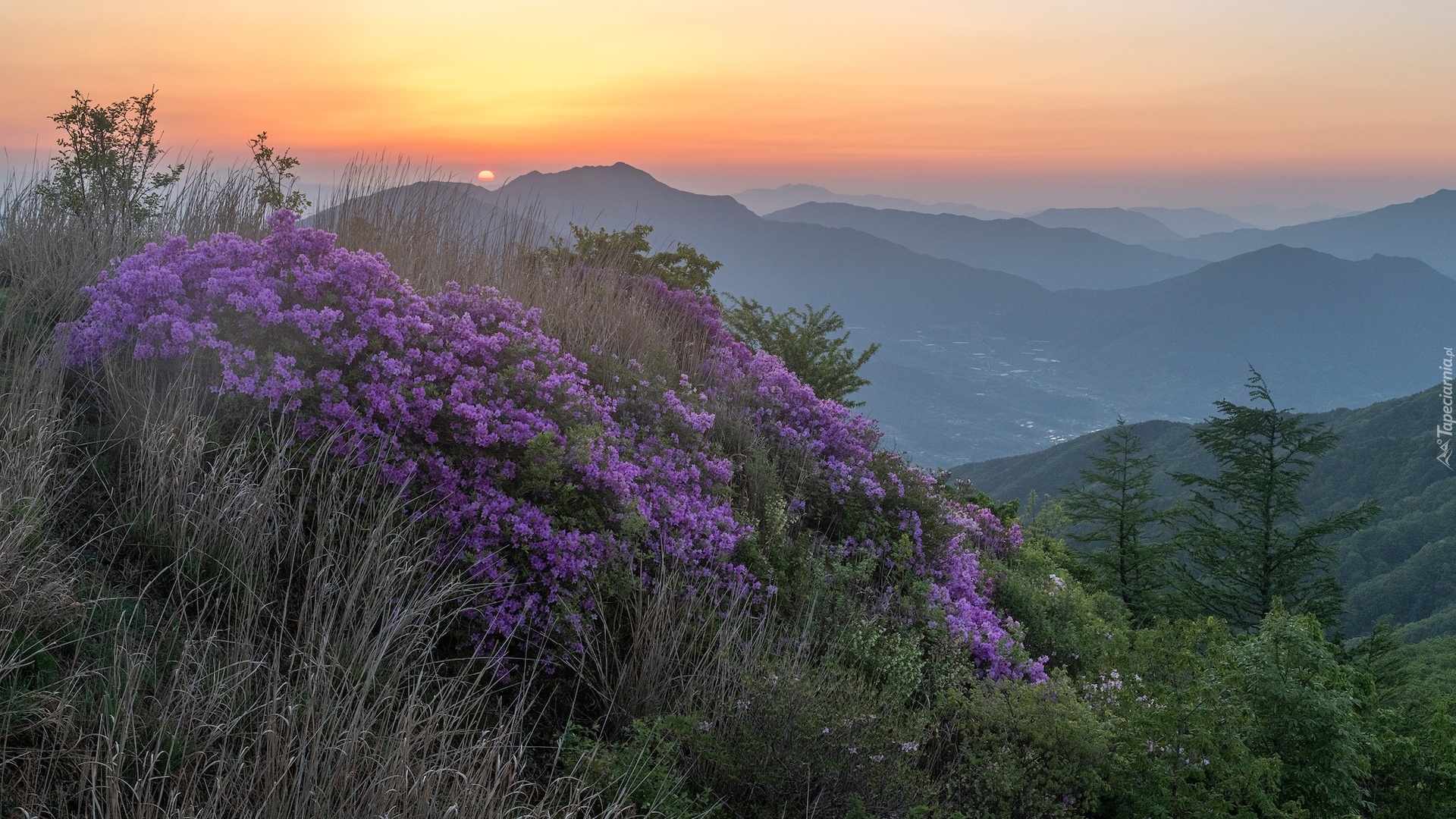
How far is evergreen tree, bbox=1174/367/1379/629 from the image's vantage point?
18.7 metres

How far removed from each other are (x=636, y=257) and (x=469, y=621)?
8.10m

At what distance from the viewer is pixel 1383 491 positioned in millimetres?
88062

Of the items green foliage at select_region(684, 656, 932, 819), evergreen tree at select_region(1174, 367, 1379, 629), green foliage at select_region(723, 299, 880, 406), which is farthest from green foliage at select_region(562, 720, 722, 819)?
evergreen tree at select_region(1174, 367, 1379, 629)

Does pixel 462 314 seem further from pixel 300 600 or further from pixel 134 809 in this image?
pixel 134 809

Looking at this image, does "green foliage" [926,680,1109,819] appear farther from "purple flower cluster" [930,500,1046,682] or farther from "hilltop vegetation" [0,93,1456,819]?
"purple flower cluster" [930,500,1046,682]

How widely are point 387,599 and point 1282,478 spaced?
70.0 feet

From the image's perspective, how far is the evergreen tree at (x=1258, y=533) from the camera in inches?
736

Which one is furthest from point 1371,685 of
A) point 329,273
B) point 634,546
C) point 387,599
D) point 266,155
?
point 266,155

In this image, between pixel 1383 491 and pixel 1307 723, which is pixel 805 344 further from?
pixel 1383 491

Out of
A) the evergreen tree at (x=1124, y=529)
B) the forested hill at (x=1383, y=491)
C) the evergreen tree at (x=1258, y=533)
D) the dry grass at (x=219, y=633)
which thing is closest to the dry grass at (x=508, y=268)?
the dry grass at (x=219, y=633)

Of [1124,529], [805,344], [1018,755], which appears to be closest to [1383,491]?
[1124,529]

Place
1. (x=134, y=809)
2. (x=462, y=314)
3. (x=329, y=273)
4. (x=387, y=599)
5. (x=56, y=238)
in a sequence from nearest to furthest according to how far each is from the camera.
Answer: (x=134, y=809)
(x=387, y=599)
(x=329, y=273)
(x=462, y=314)
(x=56, y=238)

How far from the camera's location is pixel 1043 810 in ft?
13.1

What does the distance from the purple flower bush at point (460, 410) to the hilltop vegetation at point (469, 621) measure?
0.02 meters
